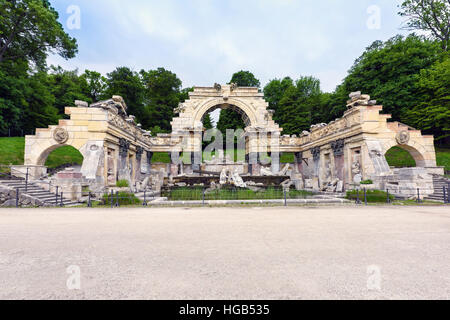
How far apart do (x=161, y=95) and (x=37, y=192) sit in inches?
1514

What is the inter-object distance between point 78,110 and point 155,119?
28.8 meters

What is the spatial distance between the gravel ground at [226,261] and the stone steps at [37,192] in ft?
17.5

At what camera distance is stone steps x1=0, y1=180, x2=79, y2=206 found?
36.3 feet

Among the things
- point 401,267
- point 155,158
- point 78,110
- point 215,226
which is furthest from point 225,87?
point 401,267

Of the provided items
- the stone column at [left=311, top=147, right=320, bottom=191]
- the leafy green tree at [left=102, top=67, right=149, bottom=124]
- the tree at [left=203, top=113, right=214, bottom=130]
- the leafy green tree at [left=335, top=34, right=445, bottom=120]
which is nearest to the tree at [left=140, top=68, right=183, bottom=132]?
the leafy green tree at [left=102, top=67, right=149, bottom=124]

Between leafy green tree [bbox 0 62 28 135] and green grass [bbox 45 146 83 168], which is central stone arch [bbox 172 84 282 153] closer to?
green grass [bbox 45 146 83 168]

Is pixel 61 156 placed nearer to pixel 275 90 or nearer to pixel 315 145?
pixel 315 145

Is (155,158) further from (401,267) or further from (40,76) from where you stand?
(401,267)

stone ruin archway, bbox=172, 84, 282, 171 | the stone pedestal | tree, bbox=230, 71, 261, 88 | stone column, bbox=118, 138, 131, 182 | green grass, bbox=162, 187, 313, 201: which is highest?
tree, bbox=230, 71, 261, 88

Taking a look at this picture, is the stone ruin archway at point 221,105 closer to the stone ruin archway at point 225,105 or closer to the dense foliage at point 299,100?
the stone ruin archway at point 225,105

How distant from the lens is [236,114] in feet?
149

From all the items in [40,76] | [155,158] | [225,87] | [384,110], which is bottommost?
[155,158]

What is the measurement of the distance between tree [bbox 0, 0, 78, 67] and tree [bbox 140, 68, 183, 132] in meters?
17.6

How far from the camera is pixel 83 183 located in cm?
1266
